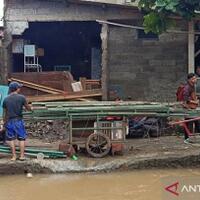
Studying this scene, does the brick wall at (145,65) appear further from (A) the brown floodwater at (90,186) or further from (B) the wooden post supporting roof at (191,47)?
(A) the brown floodwater at (90,186)

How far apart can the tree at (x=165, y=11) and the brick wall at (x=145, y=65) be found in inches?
102

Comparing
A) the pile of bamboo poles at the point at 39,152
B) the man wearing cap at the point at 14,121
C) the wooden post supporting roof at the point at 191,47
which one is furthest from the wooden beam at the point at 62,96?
the man wearing cap at the point at 14,121

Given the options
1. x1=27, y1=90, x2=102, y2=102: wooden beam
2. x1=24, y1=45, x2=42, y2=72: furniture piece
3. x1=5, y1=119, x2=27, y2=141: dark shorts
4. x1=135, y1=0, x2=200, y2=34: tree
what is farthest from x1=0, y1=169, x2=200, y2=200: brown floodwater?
x1=24, y1=45, x2=42, y2=72: furniture piece

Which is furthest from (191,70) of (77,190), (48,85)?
(77,190)

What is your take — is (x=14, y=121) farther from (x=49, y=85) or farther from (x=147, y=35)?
(x=147, y=35)

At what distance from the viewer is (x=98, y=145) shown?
10.1m

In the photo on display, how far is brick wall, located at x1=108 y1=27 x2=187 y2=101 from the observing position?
47.9 ft

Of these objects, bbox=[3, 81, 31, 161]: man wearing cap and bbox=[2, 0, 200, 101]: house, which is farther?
bbox=[2, 0, 200, 101]: house

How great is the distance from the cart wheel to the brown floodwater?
0.90 meters

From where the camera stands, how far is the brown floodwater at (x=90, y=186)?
7.86 meters

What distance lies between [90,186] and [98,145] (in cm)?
178

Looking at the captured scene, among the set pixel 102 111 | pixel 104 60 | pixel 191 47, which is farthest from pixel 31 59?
pixel 102 111

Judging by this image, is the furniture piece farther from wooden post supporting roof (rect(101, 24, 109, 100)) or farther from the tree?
the tree

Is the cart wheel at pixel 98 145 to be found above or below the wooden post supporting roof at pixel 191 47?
below
